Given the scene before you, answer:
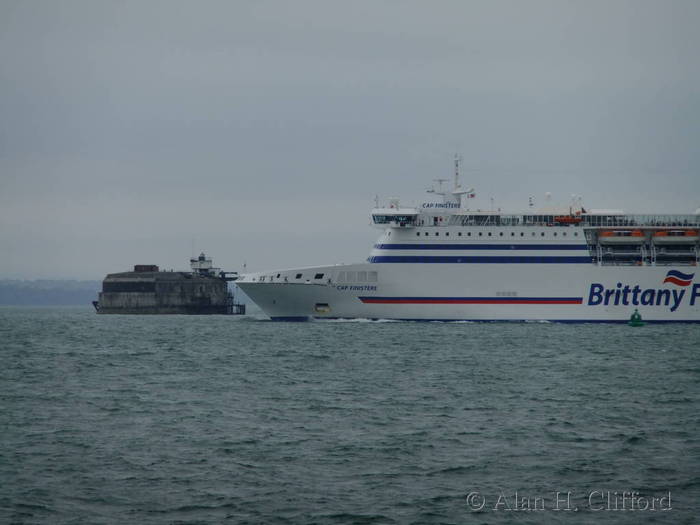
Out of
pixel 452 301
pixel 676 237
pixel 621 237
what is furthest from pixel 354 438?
pixel 676 237

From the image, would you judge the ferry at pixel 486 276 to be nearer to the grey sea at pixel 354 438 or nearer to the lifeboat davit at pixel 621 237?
the lifeboat davit at pixel 621 237

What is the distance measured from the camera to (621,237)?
65.1 metres

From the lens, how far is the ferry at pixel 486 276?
204 feet

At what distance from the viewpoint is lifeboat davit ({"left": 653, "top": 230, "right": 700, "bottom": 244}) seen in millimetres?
65750

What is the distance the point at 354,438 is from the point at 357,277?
40.1 meters

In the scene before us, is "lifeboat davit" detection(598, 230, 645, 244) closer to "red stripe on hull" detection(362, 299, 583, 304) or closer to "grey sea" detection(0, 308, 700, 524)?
"red stripe on hull" detection(362, 299, 583, 304)

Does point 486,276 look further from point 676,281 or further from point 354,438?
point 354,438

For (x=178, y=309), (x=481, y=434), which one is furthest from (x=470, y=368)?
(x=178, y=309)

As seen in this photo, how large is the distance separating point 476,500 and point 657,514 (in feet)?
9.60

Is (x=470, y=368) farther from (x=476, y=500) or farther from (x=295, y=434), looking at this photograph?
(x=476, y=500)

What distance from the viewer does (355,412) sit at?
25594mm

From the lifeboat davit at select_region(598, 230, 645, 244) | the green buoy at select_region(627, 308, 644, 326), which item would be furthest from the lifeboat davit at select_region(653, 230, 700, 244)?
the green buoy at select_region(627, 308, 644, 326)

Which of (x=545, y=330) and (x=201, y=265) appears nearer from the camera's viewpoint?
(x=545, y=330)

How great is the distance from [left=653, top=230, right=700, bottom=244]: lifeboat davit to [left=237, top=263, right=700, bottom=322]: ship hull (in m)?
2.87
